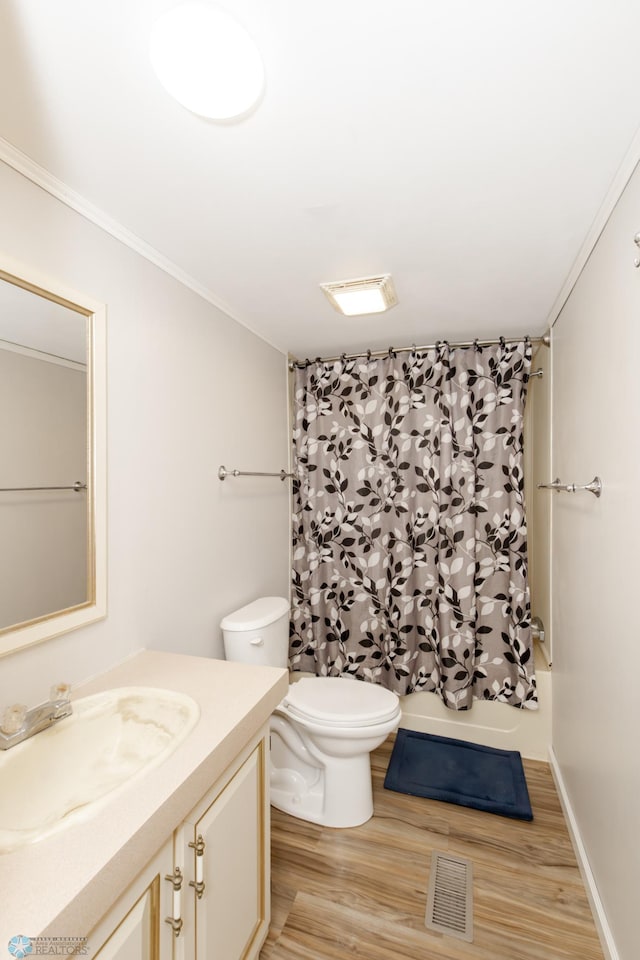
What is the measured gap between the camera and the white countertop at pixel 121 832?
0.68m

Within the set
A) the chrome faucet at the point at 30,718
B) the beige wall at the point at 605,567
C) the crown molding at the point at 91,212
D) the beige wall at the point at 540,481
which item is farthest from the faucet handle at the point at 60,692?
the beige wall at the point at 540,481

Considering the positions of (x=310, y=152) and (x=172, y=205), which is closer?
A: (x=310, y=152)

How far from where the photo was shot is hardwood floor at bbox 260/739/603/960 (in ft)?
4.87

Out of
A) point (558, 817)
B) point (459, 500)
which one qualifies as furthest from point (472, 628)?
point (558, 817)

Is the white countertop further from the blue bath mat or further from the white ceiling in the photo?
the white ceiling

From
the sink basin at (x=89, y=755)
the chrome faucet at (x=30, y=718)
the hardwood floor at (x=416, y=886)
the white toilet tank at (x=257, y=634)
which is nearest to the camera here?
the sink basin at (x=89, y=755)

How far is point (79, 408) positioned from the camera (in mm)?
1411

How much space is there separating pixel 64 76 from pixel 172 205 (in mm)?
452

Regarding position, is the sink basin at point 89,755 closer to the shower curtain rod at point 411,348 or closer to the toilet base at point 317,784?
the toilet base at point 317,784

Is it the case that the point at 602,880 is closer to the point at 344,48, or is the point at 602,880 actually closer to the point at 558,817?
the point at 558,817

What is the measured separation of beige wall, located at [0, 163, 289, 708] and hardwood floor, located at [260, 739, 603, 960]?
36.1 inches

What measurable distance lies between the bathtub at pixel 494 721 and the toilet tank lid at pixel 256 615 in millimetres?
1044

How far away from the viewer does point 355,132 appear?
3.75ft

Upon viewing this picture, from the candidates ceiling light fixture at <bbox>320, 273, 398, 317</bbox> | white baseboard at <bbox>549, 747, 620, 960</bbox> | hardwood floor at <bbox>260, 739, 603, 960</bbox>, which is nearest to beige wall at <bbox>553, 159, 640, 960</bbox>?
white baseboard at <bbox>549, 747, 620, 960</bbox>
